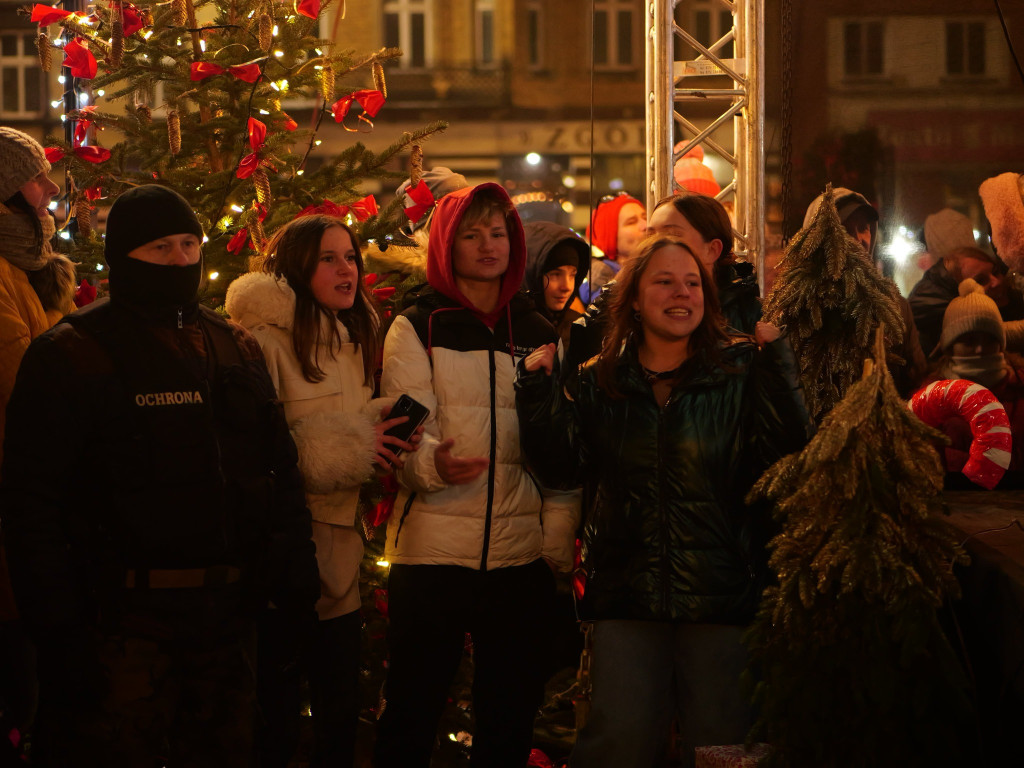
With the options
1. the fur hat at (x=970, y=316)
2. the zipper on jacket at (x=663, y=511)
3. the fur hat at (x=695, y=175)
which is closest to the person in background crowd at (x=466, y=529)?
the zipper on jacket at (x=663, y=511)

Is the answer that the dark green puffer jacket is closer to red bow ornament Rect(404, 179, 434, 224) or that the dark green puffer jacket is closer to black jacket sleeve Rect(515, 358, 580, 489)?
black jacket sleeve Rect(515, 358, 580, 489)

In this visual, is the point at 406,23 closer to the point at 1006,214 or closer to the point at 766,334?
the point at 1006,214

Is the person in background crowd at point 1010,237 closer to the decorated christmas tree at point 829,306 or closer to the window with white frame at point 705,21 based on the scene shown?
the decorated christmas tree at point 829,306

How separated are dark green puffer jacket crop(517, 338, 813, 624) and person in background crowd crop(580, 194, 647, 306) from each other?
3578 millimetres

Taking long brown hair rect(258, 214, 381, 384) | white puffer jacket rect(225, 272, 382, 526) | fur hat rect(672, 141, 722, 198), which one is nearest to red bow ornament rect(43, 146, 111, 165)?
long brown hair rect(258, 214, 381, 384)

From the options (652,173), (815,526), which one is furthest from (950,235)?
(815,526)

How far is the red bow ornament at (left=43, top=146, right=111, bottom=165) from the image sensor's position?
4.14m

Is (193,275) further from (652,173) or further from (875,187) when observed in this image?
(875,187)

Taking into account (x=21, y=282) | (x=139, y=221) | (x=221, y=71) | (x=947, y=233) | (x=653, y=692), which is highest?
(x=221, y=71)

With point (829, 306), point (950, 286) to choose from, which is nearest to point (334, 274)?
point (829, 306)

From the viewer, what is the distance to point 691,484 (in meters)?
3.00

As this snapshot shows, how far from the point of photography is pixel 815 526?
2.68m

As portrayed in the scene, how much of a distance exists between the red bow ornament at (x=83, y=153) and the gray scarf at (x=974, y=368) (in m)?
4.26

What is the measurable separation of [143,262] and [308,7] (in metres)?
1.88
